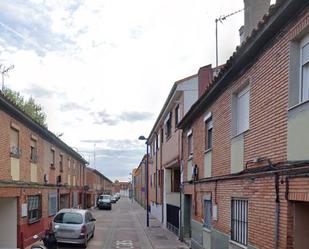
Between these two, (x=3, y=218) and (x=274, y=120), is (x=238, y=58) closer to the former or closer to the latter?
(x=274, y=120)

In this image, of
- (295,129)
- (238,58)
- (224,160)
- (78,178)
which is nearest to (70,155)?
(78,178)

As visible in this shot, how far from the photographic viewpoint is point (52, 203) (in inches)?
1071

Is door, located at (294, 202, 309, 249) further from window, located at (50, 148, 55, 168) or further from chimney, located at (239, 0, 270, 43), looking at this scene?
window, located at (50, 148, 55, 168)

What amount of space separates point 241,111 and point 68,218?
12.1 meters

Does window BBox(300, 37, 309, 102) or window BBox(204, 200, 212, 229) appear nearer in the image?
window BBox(300, 37, 309, 102)

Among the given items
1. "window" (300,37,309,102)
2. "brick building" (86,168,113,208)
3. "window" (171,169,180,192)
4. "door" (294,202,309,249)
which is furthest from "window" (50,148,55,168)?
"brick building" (86,168,113,208)

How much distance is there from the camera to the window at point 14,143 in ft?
59.9

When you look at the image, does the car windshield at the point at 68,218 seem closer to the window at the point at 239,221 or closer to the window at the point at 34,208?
the window at the point at 34,208

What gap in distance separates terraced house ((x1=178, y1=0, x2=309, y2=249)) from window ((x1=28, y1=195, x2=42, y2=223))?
922 cm

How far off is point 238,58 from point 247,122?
1505mm

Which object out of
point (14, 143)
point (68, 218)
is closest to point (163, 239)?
point (68, 218)

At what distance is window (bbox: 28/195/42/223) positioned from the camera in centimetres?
2122

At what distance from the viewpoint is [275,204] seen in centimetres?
827

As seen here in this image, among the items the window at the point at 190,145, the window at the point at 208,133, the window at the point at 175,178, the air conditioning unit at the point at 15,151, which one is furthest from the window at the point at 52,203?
the window at the point at 208,133
